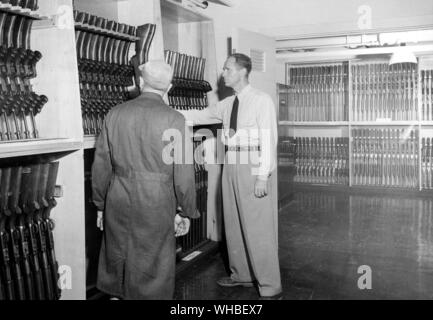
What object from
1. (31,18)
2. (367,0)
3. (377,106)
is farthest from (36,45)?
(377,106)

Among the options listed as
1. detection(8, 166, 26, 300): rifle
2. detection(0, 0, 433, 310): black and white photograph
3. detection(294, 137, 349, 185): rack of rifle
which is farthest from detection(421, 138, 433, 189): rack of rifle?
detection(8, 166, 26, 300): rifle

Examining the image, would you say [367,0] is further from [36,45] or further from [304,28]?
[36,45]

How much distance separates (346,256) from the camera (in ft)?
13.6

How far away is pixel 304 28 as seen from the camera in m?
4.71

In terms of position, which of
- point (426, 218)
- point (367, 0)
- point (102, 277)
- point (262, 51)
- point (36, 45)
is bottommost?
point (426, 218)

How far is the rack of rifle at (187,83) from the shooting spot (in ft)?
12.2

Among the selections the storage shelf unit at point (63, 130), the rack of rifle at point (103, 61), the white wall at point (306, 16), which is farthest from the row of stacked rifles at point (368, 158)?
the storage shelf unit at point (63, 130)

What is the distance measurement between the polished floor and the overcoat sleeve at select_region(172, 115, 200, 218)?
1.07 m

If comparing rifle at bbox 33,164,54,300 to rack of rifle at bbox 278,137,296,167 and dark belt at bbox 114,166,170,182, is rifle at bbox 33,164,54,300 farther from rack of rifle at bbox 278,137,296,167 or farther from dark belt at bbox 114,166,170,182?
rack of rifle at bbox 278,137,296,167

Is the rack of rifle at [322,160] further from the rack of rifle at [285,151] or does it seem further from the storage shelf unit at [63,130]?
the storage shelf unit at [63,130]

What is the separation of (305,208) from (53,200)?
4.43 meters

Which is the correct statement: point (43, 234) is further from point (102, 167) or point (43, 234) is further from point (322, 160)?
point (322, 160)

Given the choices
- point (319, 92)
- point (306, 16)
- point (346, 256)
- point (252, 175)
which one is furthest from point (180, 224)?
point (319, 92)

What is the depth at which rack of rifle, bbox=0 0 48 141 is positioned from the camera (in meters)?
2.29
